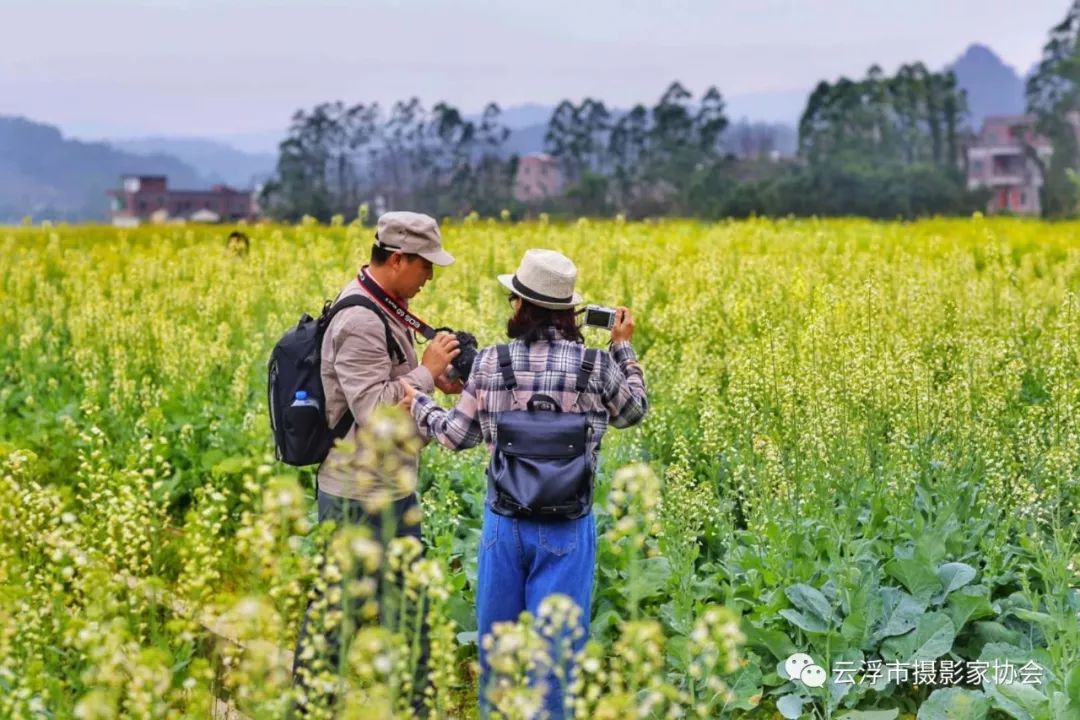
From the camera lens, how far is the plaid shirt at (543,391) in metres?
3.92

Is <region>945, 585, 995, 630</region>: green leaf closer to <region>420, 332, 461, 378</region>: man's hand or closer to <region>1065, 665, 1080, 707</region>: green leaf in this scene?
<region>1065, 665, 1080, 707</region>: green leaf

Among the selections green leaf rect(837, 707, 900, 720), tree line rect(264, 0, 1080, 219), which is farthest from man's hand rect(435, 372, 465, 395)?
tree line rect(264, 0, 1080, 219)

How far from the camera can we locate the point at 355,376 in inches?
168

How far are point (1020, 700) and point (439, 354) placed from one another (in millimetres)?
2477

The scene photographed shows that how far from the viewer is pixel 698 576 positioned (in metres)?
5.72

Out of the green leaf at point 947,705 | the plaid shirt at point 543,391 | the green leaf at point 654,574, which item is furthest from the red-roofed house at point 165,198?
the green leaf at point 947,705

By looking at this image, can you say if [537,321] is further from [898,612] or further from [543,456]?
[898,612]

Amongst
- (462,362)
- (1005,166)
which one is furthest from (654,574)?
(1005,166)

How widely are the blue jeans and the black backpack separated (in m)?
0.73

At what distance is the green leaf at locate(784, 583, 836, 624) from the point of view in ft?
16.2

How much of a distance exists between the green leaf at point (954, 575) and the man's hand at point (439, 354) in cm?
242

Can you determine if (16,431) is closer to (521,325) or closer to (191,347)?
(191,347)

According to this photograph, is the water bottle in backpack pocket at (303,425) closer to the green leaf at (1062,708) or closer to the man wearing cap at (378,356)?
the man wearing cap at (378,356)

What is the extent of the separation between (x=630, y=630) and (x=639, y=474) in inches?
18.5
